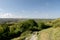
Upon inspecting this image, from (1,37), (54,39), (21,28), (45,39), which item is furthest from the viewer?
(21,28)

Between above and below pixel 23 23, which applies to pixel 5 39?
below

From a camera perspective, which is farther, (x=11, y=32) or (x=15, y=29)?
(x=15, y=29)

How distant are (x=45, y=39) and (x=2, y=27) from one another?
13245 mm

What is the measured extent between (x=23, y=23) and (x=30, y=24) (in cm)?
207

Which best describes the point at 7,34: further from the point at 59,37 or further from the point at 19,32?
the point at 59,37

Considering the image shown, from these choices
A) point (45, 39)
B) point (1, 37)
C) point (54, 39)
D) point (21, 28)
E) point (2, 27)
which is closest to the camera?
point (54, 39)

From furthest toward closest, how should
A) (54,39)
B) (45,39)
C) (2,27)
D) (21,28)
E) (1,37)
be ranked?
1. (21,28)
2. (2,27)
3. (1,37)
4. (45,39)
5. (54,39)

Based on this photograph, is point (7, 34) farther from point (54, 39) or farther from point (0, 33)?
point (54, 39)

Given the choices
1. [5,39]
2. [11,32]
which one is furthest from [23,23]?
[5,39]

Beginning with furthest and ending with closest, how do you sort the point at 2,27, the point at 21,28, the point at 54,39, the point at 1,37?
the point at 21,28 < the point at 2,27 < the point at 1,37 < the point at 54,39

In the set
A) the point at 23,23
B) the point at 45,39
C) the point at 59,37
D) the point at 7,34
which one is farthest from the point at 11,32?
the point at 59,37

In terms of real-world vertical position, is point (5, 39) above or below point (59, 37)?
below

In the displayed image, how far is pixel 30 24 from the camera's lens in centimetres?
3741

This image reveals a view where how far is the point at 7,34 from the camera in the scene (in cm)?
3161
